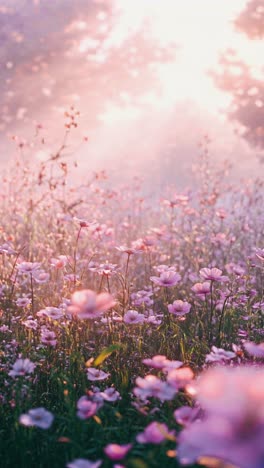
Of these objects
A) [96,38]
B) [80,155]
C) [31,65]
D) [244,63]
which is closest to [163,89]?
[96,38]

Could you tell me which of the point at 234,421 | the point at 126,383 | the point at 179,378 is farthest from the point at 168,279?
the point at 234,421

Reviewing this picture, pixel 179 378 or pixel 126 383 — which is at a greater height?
pixel 179 378

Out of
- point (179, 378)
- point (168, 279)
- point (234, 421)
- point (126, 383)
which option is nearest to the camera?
point (234, 421)

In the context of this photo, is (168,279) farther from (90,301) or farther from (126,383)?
(90,301)

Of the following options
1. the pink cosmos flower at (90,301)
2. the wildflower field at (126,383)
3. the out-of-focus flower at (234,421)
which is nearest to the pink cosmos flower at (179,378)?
the wildflower field at (126,383)

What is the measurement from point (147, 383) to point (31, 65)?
16.2 meters

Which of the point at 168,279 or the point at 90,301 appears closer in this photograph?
the point at 90,301

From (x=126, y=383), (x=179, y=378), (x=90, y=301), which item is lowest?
(x=126, y=383)

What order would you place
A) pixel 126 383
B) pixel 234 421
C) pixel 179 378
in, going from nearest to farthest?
pixel 234 421, pixel 179 378, pixel 126 383

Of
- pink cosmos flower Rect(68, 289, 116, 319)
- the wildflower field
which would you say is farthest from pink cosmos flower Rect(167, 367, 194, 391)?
pink cosmos flower Rect(68, 289, 116, 319)

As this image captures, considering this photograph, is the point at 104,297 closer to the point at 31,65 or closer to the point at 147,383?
the point at 147,383

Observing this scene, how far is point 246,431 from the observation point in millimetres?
741

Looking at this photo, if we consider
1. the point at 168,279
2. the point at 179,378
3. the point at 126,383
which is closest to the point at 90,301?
the point at 179,378

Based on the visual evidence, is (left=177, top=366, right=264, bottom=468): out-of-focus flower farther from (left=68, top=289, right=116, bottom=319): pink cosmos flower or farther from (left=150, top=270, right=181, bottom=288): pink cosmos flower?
(left=150, top=270, right=181, bottom=288): pink cosmos flower
